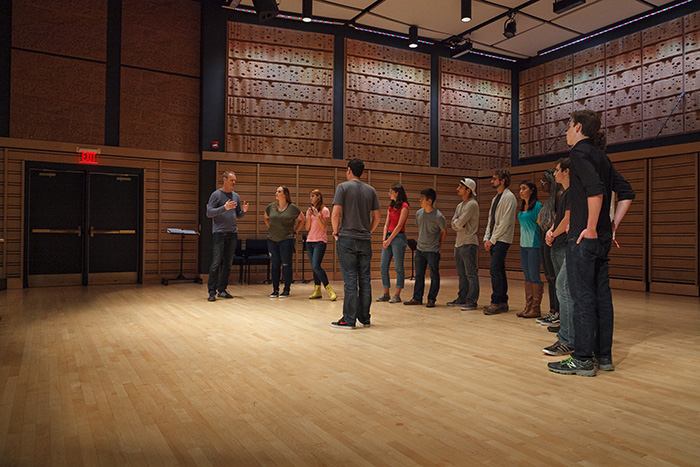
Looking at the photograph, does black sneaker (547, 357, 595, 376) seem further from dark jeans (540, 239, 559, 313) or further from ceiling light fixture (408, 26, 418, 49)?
ceiling light fixture (408, 26, 418, 49)

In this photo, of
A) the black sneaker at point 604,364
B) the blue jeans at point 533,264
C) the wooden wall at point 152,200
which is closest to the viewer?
the black sneaker at point 604,364

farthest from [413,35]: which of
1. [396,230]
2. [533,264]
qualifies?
[533,264]

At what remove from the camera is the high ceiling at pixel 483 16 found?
9.24 meters

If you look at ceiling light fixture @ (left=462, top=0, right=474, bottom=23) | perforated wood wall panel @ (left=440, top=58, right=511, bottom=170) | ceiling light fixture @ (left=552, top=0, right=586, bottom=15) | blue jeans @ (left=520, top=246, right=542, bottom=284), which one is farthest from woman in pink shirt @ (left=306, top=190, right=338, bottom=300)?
perforated wood wall panel @ (left=440, top=58, right=511, bottom=170)

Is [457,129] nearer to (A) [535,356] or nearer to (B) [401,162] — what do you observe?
(B) [401,162]

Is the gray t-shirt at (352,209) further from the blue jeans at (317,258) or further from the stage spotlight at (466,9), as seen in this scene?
the stage spotlight at (466,9)

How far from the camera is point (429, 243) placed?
5.87 m

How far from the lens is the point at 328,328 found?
4.50 m

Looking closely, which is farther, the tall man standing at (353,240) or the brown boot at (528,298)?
the brown boot at (528,298)

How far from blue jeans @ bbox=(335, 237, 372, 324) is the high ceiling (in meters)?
6.52

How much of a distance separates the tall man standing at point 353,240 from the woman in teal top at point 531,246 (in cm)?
176

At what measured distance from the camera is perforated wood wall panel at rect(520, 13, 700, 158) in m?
8.77

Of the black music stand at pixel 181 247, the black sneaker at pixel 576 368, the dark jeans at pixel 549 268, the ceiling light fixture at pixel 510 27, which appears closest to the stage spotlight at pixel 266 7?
the black music stand at pixel 181 247

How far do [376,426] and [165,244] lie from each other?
7.72 meters
